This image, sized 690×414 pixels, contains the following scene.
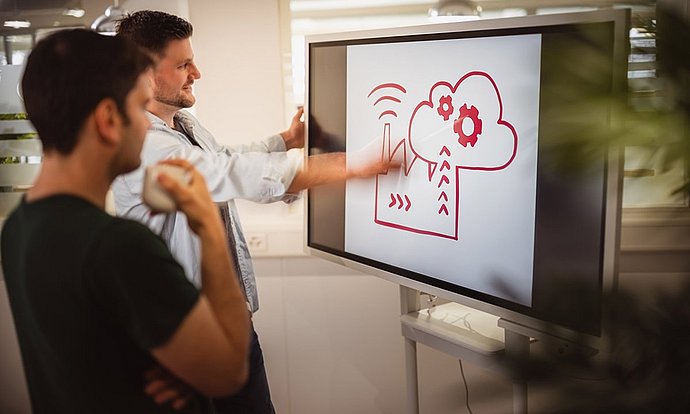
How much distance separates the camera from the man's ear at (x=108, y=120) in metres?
0.94

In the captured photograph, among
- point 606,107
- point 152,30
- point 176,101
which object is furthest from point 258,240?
point 606,107

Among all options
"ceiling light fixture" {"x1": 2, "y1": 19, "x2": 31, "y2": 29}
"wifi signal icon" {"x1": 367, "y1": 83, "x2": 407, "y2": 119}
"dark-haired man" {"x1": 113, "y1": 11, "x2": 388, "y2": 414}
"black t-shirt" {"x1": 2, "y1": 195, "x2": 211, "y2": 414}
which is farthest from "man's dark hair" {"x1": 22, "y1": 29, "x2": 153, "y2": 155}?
"ceiling light fixture" {"x1": 2, "y1": 19, "x2": 31, "y2": 29}

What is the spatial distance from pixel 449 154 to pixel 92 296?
1.01 meters

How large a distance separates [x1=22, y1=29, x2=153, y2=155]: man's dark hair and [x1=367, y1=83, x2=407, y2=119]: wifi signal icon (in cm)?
97

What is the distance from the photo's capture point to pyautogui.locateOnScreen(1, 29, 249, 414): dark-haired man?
0.92 metres

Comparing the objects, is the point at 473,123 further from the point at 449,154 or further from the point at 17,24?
the point at 17,24

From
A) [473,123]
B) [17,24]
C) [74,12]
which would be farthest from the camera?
[74,12]

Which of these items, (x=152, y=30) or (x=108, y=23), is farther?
(x=108, y=23)

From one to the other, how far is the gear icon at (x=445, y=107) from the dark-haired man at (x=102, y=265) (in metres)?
0.86

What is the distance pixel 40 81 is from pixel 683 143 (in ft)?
2.69

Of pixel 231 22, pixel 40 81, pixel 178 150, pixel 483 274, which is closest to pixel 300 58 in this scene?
pixel 231 22

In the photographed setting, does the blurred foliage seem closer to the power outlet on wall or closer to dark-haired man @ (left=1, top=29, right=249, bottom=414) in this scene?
dark-haired man @ (left=1, top=29, right=249, bottom=414)

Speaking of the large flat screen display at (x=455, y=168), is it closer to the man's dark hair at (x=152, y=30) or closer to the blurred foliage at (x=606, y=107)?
the man's dark hair at (x=152, y=30)

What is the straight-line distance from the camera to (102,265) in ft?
2.99
